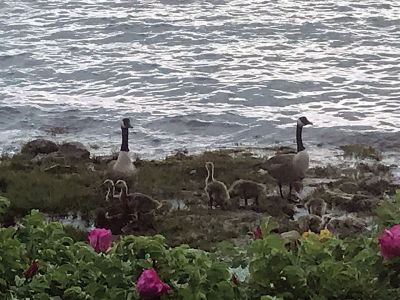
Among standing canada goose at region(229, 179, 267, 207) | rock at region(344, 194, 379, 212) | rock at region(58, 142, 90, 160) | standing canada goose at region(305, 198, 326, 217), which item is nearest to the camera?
standing canada goose at region(305, 198, 326, 217)

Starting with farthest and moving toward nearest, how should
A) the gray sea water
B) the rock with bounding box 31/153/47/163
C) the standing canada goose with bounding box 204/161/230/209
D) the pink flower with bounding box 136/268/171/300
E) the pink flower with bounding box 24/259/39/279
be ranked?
the gray sea water < the rock with bounding box 31/153/47/163 < the standing canada goose with bounding box 204/161/230/209 < the pink flower with bounding box 24/259/39/279 < the pink flower with bounding box 136/268/171/300

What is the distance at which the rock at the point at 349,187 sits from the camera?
11415 mm

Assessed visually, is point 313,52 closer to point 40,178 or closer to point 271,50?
point 271,50

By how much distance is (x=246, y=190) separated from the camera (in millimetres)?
10898

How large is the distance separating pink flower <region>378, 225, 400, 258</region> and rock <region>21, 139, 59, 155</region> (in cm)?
1071

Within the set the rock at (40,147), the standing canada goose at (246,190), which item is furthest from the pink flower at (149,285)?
the rock at (40,147)

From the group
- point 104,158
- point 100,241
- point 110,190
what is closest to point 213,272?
point 100,241

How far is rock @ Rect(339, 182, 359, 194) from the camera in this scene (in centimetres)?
1141

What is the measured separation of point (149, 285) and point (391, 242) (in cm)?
114

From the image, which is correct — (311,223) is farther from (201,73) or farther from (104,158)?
(201,73)

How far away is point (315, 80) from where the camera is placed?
19500 millimetres

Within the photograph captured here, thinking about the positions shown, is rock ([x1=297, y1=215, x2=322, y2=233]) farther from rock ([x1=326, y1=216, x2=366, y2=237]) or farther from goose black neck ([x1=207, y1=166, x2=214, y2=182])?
goose black neck ([x1=207, y1=166, x2=214, y2=182])

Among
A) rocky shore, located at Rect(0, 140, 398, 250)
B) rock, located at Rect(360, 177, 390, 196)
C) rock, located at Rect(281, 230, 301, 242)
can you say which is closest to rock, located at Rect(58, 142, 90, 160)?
rocky shore, located at Rect(0, 140, 398, 250)

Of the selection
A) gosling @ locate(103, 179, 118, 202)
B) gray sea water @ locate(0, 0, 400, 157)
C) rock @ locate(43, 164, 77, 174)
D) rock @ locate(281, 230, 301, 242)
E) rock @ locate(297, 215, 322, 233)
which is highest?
rock @ locate(281, 230, 301, 242)
